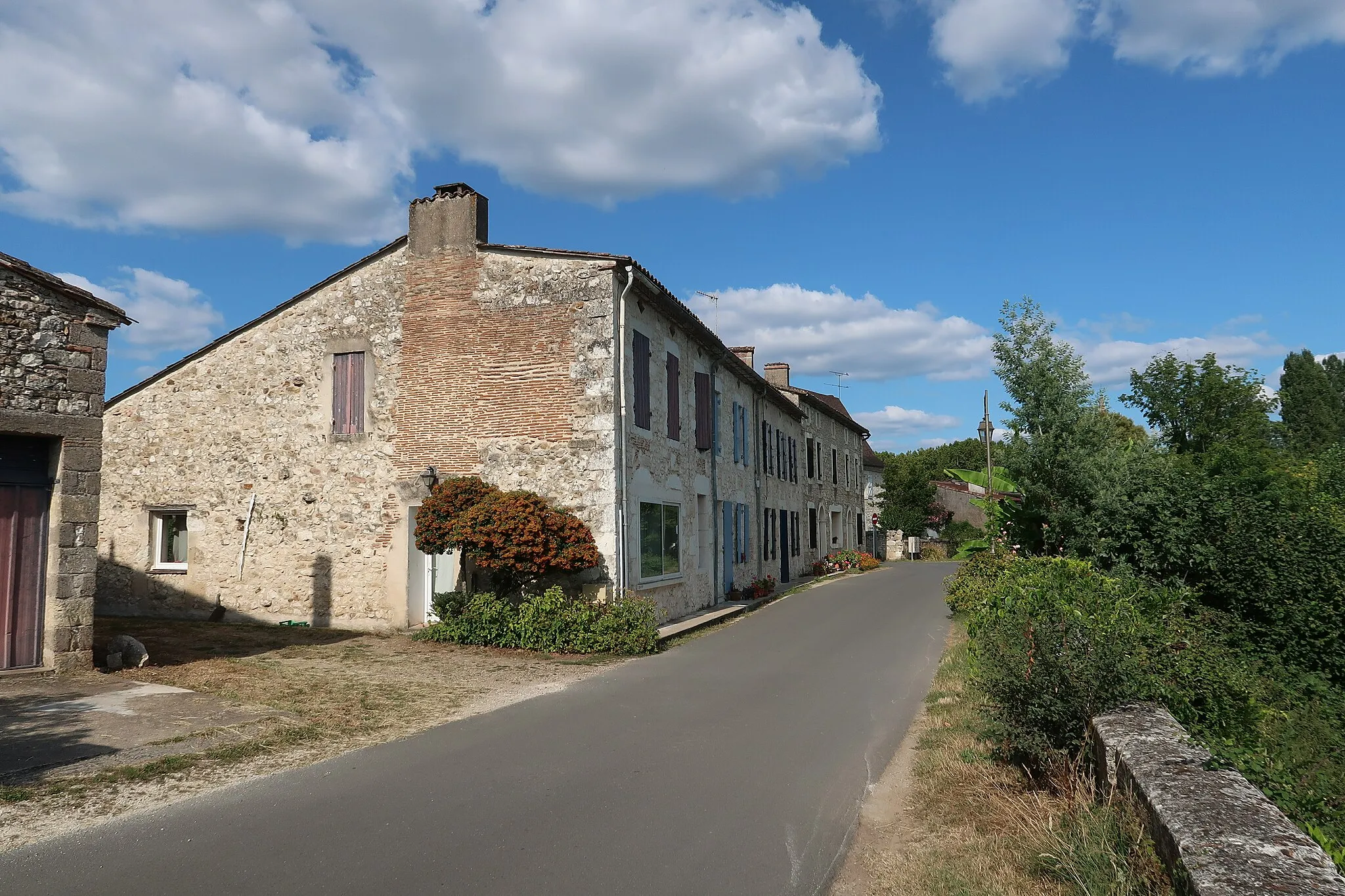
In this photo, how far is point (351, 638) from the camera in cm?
1358

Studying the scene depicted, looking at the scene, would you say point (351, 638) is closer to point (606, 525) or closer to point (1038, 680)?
point (606, 525)

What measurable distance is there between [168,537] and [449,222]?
7791 mm

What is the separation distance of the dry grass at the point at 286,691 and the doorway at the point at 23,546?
1.02 m

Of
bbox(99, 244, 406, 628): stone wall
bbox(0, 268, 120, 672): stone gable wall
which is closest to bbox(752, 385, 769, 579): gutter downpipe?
bbox(99, 244, 406, 628): stone wall

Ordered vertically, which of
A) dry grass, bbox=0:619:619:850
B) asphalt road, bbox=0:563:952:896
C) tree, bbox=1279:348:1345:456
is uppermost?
tree, bbox=1279:348:1345:456

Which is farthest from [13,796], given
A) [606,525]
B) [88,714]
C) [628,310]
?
[628,310]

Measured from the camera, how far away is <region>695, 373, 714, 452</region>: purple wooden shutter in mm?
17484

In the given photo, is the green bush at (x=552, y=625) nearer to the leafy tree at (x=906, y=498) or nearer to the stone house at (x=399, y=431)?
the stone house at (x=399, y=431)

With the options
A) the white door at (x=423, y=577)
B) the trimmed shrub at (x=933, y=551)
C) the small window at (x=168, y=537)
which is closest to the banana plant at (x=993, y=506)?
the white door at (x=423, y=577)

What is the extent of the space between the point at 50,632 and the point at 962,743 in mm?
9080

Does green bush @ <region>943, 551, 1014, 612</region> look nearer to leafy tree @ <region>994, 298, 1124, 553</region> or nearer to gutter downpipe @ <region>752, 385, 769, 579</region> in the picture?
leafy tree @ <region>994, 298, 1124, 553</region>

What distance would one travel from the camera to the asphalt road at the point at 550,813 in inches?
171

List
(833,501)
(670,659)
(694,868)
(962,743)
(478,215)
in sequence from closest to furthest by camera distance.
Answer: (694,868) < (962,743) < (670,659) < (478,215) < (833,501)

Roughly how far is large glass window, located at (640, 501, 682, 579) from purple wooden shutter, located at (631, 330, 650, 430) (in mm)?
1370
